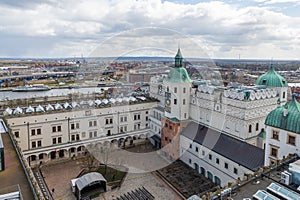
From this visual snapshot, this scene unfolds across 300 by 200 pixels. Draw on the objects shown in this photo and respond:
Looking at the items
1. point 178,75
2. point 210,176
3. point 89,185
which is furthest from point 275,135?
point 89,185

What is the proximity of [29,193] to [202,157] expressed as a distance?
19.3 m

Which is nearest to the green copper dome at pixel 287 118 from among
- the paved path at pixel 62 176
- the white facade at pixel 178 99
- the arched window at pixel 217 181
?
the arched window at pixel 217 181

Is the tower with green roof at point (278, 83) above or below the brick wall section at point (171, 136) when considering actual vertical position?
above

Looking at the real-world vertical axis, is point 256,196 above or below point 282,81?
below

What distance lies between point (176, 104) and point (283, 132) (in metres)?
15.6

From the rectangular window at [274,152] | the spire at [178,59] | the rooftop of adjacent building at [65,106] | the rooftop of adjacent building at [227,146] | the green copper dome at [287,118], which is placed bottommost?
the rooftop of adjacent building at [227,146]

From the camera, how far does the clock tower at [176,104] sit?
31.0 m

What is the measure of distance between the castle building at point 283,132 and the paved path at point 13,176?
649 inches

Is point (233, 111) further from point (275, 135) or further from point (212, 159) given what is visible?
point (275, 135)

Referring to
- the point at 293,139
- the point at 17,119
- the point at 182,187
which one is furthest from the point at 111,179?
the point at 293,139

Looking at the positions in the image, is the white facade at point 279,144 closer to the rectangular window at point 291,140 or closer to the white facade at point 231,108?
the rectangular window at point 291,140

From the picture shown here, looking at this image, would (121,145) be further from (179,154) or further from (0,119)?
(0,119)

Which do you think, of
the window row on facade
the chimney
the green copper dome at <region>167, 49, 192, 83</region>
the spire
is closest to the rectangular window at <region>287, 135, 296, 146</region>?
the chimney

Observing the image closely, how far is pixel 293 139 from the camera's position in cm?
1677
